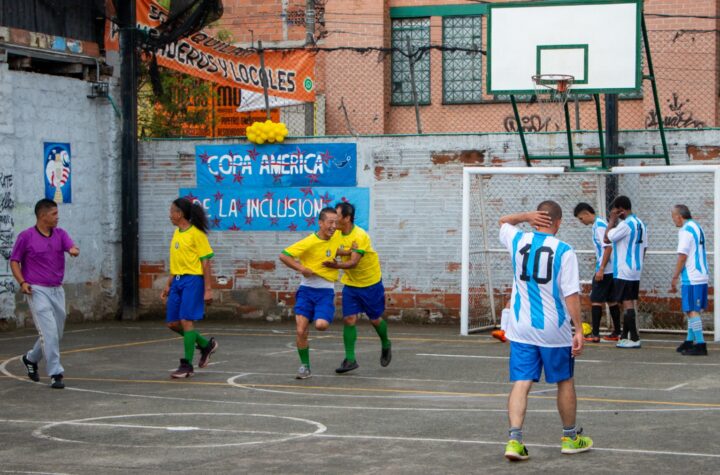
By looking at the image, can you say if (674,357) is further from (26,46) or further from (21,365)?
(26,46)

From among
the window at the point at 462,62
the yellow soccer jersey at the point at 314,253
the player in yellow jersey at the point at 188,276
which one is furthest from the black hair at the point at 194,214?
the window at the point at 462,62

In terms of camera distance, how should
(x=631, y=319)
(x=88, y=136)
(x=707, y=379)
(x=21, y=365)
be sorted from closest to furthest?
1. (x=707, y=379)
2. (x=21, y=365)
3. (x=631, y=319)
4. (x=88, y=136)

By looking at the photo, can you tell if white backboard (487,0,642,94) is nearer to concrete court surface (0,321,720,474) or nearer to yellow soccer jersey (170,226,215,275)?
concrete court surface (0,321,720,474)

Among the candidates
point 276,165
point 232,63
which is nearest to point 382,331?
point 276,165

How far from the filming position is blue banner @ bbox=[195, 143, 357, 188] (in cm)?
2069

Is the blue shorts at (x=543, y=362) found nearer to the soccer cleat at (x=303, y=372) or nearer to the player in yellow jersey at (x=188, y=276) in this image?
the soccer cleat at (x=303, y=372)

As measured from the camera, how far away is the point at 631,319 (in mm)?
16672

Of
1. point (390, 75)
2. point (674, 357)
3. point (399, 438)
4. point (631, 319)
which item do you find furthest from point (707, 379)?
point (390, 75)

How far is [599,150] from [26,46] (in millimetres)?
9124

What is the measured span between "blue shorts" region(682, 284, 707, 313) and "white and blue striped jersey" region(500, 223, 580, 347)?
6782mm

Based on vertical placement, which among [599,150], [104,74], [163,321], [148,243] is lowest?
[163,321]

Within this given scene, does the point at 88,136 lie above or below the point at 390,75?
below

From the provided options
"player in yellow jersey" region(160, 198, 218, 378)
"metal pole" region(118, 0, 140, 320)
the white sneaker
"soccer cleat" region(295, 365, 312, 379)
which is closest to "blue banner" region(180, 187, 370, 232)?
"metal pole" region(118, 0, 140, 320)

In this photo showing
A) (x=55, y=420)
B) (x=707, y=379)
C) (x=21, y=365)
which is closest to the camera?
(x=55, y=420)
